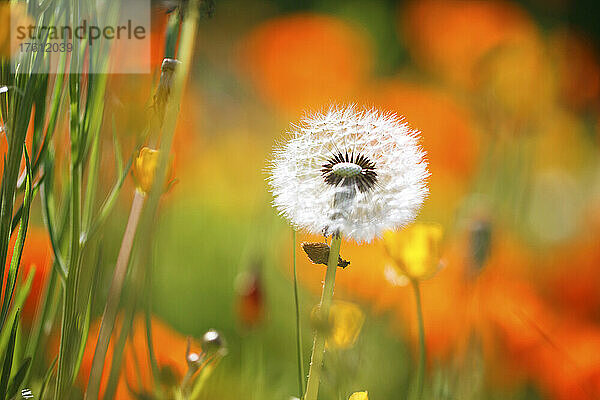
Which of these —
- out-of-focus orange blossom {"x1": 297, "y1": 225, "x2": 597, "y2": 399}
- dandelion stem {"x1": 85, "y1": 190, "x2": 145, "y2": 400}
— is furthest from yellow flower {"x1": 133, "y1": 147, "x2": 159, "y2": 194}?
out-of-focus orange blossom {"x1": 297, "y1": 225, "x2": 597, "y2": 399}

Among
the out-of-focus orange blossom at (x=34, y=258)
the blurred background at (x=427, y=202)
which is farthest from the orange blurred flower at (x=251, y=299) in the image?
the out-of-focus orange blossom at (x=34, y=258)

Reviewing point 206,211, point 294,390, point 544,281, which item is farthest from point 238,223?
point 544,281

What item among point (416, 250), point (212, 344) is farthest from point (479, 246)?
point (212, 344)

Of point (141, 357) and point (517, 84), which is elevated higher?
point (517, 84)

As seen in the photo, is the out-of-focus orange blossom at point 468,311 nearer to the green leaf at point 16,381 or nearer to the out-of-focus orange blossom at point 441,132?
the out-of-focus orange blossom at point 441,132

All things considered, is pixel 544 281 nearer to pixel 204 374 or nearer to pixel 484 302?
pixel 484 302

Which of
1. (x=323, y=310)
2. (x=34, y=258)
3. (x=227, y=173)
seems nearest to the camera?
(x=323, y=310)

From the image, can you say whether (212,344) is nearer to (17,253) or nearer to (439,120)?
(17,253)
